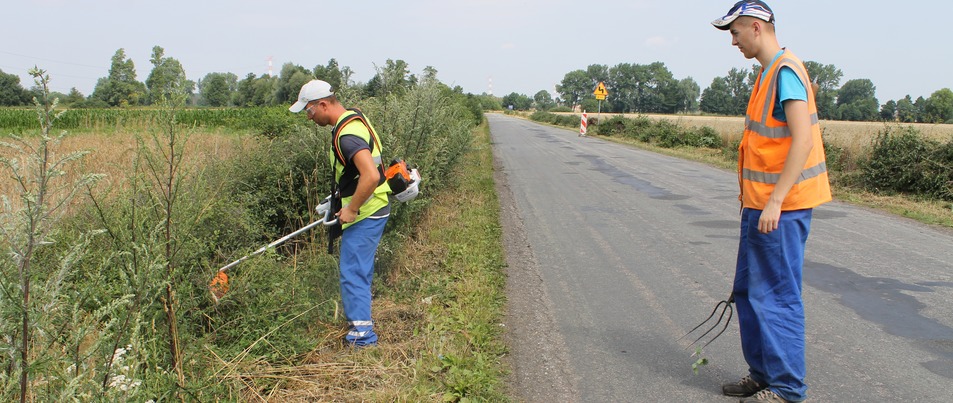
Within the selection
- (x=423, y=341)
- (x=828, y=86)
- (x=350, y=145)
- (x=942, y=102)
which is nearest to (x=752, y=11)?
(x=350, y=145)

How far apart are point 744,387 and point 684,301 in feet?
5.49

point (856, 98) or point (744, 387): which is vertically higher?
point (856, 98)

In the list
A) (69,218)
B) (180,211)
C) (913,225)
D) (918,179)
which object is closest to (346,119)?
(180,211)

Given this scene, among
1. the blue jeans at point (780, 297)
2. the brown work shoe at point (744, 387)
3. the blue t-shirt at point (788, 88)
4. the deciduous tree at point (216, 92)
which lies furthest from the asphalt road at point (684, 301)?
the deciduous tree at point (216, 92)

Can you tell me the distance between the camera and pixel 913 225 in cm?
837

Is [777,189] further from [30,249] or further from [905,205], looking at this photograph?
[905,205]

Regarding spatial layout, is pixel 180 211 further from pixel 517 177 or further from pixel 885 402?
pixel 517 177

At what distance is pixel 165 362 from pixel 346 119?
1.79 metres

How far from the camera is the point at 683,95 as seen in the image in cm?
11488

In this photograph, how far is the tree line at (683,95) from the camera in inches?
2571

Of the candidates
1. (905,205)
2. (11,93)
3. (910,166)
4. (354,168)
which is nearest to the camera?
(354,168)

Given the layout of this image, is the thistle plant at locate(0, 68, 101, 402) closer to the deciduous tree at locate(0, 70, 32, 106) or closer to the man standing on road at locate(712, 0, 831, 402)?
the man standing on road at locate(712, 0, 831, 402)

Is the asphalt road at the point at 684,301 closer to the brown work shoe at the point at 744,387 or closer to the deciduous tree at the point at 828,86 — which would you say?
the brown work shoe at the point at 744,387

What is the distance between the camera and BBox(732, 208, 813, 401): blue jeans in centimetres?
316
